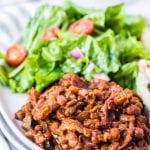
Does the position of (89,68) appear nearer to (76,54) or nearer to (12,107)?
(76,54)

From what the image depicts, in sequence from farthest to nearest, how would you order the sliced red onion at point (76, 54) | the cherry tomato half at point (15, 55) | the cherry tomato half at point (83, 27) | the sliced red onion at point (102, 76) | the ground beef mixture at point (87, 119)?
the cherry tomato half at point (83, 27), the cherry tomato half at point (15, 55), the sliced red onion at point (76, 54), the sliced red onion at point (102, 76), the ground beef mixture at point (87, 119)

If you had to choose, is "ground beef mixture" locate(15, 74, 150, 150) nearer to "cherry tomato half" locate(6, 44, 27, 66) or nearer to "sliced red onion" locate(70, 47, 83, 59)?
"sliced red onion" locate(70, 47, 83, 59)

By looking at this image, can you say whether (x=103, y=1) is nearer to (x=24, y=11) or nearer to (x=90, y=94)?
(x=24, y=11)

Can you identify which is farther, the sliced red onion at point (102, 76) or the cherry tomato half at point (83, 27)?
the cherry tomato half at point (83, 27)

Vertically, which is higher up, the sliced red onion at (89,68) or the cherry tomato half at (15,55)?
the cherry tomato half at (15,55)

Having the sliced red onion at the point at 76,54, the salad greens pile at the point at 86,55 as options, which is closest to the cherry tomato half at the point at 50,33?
the salad greens pile at the point at 86,55

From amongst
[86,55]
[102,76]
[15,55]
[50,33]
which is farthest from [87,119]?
[50,33]

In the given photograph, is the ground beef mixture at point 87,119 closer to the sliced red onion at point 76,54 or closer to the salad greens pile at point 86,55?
the salad greens pile at point 86,55

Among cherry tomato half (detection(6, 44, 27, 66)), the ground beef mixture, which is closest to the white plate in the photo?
the ground beef mixture
